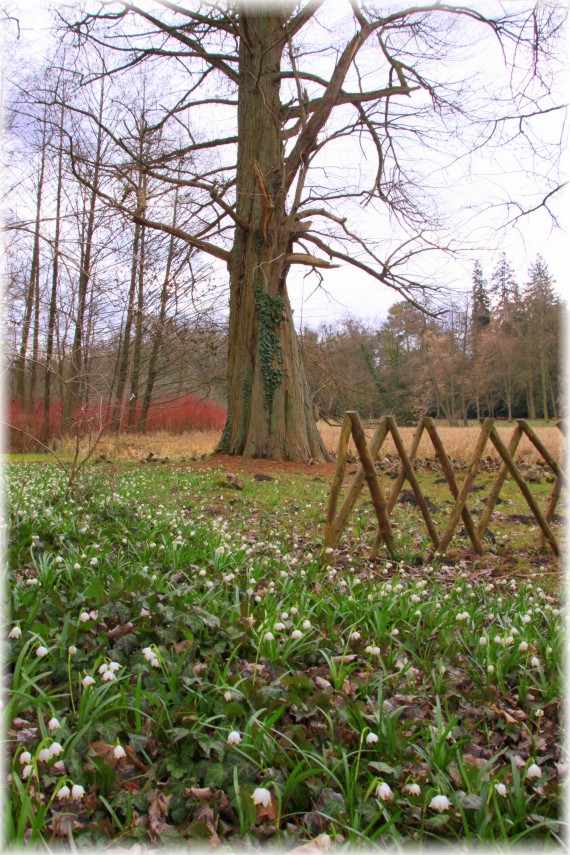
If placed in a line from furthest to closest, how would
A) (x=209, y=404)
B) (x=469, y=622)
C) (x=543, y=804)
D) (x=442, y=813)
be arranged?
(x=209, y=404) → (x=469, y=622) → (x=543, y=804) → (x=442, y=813)

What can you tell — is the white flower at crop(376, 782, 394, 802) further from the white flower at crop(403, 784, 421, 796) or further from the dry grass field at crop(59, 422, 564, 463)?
the dry grass field at crop(59, 422, 564, 463)

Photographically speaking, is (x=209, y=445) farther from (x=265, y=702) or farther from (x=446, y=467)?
(x=265, y=702)

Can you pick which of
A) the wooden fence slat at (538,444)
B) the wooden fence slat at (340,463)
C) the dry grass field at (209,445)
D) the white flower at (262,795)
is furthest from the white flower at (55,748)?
the dry grass field at (209,445)

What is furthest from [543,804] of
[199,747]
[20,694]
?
[20,694]

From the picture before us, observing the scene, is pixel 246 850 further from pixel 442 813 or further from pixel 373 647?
pixel 373 647

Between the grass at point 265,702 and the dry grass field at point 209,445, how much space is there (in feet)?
31.2

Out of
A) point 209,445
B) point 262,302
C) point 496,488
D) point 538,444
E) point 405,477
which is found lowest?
point 496,488

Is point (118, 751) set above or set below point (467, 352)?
below

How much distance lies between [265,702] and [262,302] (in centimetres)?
1101

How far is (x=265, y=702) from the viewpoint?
240 centimetres

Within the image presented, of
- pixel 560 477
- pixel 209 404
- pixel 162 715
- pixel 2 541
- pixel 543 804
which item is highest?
pixel 209 404

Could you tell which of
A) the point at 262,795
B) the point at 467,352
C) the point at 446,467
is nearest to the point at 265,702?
the point at 262,795

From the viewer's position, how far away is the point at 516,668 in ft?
9.92

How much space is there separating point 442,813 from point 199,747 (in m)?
0.92
